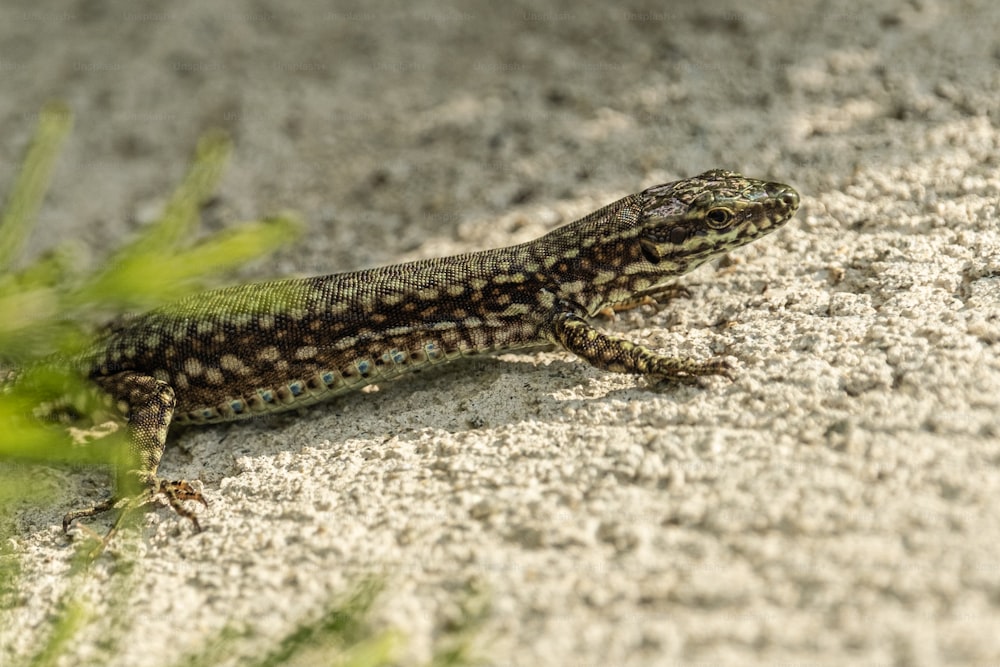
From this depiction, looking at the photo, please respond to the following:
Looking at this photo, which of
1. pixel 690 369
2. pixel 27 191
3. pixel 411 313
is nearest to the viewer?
pixel 27 191

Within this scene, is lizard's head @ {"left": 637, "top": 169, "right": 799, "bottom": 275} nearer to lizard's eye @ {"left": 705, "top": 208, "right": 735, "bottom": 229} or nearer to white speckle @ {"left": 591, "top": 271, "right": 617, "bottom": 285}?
lizard's eye @ {"left": 705, "top": 208, "right": 735, "bottom": 229}

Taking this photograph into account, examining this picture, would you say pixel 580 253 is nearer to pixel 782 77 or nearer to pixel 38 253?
pixel 782 77

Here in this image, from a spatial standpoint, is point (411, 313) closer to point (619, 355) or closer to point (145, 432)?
point (619, 355)

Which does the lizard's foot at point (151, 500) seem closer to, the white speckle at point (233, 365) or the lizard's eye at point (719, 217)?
the white speckle at point (233, 365)

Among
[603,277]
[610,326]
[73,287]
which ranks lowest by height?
[610,326]

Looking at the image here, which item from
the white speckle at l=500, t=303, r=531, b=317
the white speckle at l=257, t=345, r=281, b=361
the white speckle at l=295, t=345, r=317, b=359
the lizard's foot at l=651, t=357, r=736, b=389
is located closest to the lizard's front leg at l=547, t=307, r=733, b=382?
the lizard's foot at l=651, t=357, r=736, b=389

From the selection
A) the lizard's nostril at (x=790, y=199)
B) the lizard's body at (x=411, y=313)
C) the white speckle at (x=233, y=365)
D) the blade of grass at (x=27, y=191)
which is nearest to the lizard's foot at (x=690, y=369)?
the lizard's body at (x=411, y=313)

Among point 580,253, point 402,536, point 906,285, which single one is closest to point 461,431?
point 402,536

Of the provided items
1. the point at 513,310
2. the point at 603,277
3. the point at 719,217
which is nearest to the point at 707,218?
the point at 719,217
